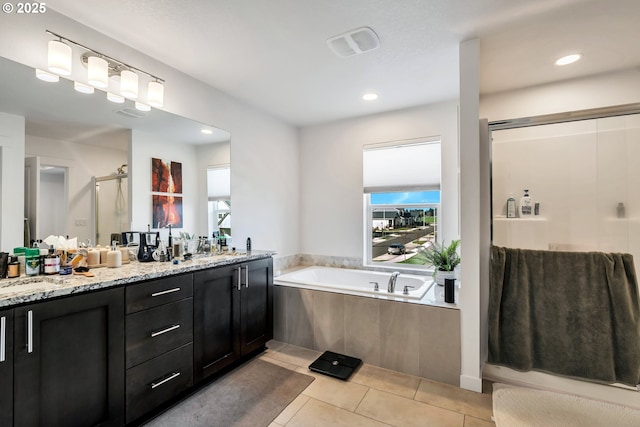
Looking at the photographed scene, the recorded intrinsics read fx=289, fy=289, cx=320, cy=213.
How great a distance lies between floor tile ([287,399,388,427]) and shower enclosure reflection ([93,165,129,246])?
174 centimetres

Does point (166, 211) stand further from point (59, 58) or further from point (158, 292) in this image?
point (59, 58)

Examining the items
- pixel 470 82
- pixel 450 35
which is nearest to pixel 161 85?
pixel 450 35

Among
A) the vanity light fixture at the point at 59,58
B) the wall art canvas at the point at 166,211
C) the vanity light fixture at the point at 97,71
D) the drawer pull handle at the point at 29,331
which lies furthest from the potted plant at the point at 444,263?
the vanity light fixture at the point at 59,58

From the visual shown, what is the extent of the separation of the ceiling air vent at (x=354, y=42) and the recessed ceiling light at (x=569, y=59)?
4.71 ft

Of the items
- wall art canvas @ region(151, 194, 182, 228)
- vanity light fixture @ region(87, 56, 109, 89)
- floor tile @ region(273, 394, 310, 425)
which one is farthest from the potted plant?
vanity light fixture @ region(87, 56, 109, 89)

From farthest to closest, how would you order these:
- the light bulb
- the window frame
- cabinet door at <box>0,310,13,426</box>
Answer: the window frame, the light bulb, cabinet door at <box>0,310,13,426</box>

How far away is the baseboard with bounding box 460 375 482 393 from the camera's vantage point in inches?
80.0

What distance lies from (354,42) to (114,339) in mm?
2342

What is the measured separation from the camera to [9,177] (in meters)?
1.62

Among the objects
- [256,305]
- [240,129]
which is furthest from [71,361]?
[240,129]

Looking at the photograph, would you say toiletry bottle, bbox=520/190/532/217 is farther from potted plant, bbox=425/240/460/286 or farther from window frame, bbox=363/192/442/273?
window frame, bbox=363/192/442/273

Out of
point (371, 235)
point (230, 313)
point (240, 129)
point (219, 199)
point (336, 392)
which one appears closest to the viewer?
point (336, 392)

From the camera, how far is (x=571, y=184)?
7.45 ft

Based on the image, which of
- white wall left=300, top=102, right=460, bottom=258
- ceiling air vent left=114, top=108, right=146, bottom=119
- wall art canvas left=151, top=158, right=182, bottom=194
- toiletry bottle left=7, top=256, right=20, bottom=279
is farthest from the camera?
white wall left=300, top=102, right=460, bottom=258
